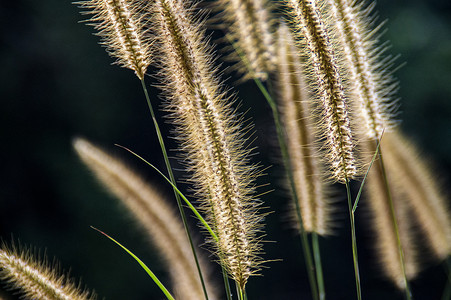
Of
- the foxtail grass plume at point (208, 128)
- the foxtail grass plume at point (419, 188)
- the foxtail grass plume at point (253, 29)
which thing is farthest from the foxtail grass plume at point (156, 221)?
the foxtail grass plume at point (419, 188)

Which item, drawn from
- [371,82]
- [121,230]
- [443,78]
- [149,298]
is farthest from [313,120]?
[443,78]

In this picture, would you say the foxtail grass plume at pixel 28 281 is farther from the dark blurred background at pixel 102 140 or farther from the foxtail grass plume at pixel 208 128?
the dark blurred background at pixel 102 140

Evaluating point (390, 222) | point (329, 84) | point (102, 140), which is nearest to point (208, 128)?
point (329, 84)

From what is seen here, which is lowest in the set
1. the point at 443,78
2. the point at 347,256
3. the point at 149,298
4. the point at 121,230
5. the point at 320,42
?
the point at 347,256

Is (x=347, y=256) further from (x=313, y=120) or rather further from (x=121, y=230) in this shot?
(x=313, y=120)

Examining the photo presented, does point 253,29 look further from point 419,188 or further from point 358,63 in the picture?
point 419,188
